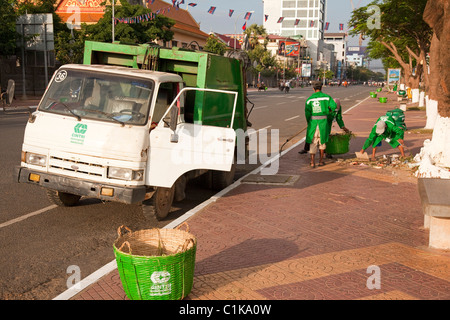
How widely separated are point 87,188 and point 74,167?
340 millimetres

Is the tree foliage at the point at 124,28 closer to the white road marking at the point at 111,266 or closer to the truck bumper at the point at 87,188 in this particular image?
the white road marking at the point at 111,266

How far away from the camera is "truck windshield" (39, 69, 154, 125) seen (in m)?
6.65

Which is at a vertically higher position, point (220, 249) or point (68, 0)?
point (68, 0)

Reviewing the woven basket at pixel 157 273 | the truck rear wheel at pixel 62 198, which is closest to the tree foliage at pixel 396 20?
the truck rear wheel at pixel 62 198

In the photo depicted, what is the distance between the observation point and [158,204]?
680cm

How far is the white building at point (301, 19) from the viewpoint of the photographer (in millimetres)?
174875

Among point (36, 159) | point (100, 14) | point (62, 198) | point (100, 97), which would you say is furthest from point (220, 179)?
point (100, 14)

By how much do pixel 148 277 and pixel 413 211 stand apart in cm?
498

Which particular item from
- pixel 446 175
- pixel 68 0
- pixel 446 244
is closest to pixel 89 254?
pixel 446 244

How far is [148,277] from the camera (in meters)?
4.06

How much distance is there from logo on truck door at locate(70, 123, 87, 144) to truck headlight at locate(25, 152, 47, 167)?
1.65 feet

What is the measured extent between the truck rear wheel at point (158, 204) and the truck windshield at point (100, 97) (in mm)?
1010

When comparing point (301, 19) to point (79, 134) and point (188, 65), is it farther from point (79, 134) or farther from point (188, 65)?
point (79, 134)

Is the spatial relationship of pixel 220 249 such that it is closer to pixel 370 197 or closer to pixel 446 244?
pixel 446 244
